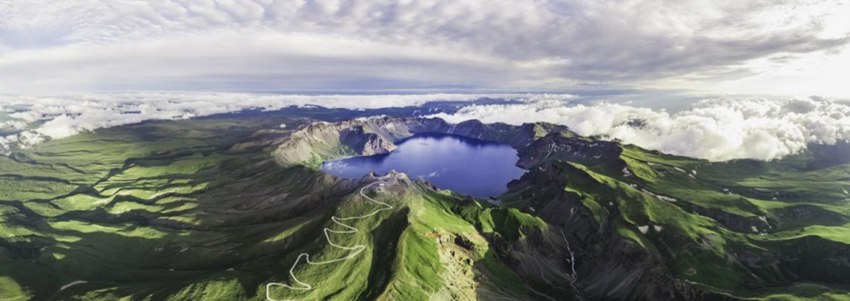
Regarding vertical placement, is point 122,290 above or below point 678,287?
above

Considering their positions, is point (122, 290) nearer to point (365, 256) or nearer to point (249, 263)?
point (249, 263)

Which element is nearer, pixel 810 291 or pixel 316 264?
pixel 810 291

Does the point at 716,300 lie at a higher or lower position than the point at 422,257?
lower

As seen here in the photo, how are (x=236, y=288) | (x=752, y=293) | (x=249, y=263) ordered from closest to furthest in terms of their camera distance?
(x=236, y=288), (x=752, y=293), (x=249, y=263)

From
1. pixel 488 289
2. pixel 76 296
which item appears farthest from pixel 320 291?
pixel 76 296

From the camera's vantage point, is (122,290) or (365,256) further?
(365,256)

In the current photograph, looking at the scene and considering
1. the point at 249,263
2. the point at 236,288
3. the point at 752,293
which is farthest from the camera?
the point at 249,263

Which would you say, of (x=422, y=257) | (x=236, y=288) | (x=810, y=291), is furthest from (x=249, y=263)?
(x=810, y=291)

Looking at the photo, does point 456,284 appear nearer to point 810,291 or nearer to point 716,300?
point 716,300
